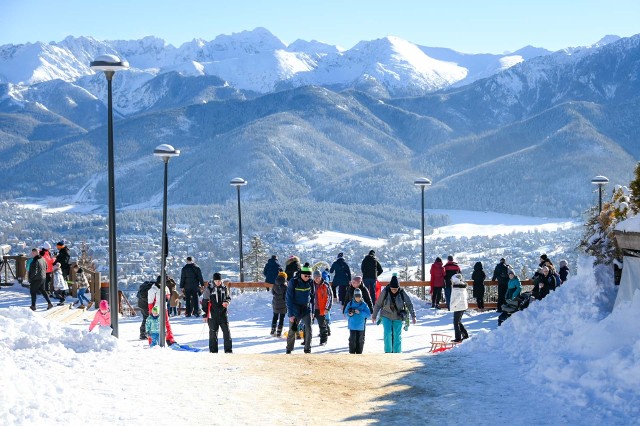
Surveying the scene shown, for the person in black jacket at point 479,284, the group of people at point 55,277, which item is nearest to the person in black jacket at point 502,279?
Answer: the person in black jacket at point 479,284

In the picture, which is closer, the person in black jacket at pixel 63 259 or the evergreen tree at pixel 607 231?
the evergreen tree at pixel 607 231

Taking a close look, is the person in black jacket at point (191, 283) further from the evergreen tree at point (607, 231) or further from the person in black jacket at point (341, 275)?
the evergreen tree at point (607, 231)

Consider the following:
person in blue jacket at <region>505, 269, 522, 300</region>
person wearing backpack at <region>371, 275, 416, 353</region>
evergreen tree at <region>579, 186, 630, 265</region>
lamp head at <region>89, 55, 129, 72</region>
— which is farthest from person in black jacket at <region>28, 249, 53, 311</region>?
evergreen tree at <region>579, 186, 630, 265</region>

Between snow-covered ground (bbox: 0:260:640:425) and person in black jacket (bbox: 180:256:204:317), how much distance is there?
32.1 feet

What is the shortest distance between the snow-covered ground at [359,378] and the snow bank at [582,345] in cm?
2

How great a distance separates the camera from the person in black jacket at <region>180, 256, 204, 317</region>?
24359 millimetres

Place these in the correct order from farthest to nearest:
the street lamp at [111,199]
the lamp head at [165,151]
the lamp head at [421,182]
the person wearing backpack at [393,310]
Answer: the lamp head at [421,182] < the lamp head at [165,151] < the person wearing backpack at [393,310] < the street lamp at [111,199]

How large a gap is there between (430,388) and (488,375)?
105 cm

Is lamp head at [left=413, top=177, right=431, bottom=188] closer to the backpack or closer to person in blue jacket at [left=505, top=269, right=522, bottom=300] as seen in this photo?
person in blue jacket at [left=505, top=269, right=522, bottom=300]

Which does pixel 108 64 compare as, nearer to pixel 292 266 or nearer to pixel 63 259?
pixel 292 266

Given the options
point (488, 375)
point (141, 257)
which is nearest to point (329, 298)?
point (488, 375)

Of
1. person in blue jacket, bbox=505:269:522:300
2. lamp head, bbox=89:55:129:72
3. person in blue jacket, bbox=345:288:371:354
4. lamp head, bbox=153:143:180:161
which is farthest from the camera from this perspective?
person in blue jacket, bbox=505:269:522:300

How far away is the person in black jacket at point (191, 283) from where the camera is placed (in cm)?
2436

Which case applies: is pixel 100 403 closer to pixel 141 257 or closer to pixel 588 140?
pixel 141 257
